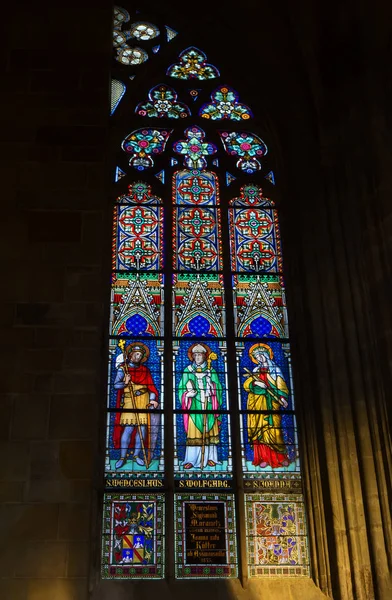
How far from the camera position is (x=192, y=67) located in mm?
10562

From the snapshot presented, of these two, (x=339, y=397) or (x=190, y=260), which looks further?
(x=190, y=260)

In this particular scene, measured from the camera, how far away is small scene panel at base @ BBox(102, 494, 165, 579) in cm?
727

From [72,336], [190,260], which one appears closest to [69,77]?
[190,260]

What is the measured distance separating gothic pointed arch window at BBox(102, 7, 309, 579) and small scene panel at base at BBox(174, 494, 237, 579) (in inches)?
0.4

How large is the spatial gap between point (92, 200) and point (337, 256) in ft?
8.38

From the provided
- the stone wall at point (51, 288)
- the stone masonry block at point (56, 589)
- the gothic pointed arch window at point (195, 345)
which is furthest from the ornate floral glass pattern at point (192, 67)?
the stone masonry block at point (56, 589)

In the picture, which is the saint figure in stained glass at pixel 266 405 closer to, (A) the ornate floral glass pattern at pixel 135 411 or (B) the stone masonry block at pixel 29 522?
(A) the ornate floral glass pattern at pixel 135 411

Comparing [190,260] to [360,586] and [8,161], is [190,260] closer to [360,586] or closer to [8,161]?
[8,161]

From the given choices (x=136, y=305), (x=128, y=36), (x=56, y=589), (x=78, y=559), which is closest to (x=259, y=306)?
(x=136, y=305)

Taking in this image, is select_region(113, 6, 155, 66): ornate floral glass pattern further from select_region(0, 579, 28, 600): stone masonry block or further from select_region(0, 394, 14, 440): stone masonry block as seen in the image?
select_region(0, 579, 28, 600): stone masonry block

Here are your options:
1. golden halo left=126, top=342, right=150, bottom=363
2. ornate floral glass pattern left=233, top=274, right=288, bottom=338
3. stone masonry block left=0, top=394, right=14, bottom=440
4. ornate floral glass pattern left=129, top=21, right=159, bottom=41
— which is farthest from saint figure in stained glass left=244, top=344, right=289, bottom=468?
ornate floral glass pattern left=129, top=21, right=159, bottom=41

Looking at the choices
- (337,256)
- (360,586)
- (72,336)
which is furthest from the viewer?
(337,256)

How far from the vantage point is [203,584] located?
7.22 metres

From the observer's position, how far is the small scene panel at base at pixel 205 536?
7.33 metres
